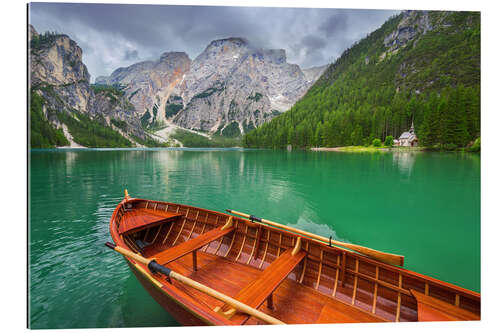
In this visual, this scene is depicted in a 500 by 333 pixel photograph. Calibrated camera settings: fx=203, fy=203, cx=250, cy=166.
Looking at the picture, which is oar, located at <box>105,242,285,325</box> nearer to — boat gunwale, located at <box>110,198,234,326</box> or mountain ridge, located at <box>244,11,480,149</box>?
boat gunwale, located at <box>110,198,234,326</box>

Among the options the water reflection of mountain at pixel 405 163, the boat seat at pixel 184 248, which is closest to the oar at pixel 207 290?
the boat seat at pixel 184 248

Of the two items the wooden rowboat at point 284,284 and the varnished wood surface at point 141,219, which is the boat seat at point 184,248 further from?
the varnished wood surface at point 141,219

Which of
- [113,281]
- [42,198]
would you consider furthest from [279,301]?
[42,198]

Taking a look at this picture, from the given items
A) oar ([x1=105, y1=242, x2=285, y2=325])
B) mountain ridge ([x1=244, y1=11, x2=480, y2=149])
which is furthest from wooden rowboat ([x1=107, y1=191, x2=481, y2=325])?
mountain ridge ([x1=244, y1=11, x2=480, y2=149])

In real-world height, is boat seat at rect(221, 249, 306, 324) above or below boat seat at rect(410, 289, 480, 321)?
above

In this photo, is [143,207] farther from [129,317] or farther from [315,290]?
[315,290]
